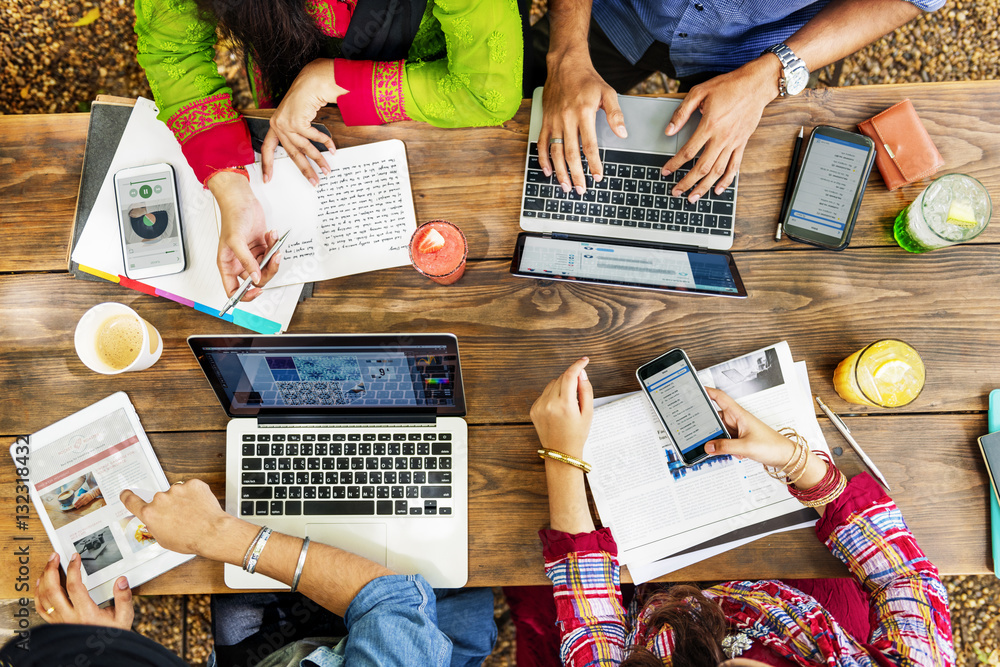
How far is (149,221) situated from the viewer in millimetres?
1079

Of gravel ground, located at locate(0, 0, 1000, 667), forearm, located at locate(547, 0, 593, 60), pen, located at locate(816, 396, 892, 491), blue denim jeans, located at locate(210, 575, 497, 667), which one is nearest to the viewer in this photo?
blue denim jeans, located at locate(210, 575, 497, 667)

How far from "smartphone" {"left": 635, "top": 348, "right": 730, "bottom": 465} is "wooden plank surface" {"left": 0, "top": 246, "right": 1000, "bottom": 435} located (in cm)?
5

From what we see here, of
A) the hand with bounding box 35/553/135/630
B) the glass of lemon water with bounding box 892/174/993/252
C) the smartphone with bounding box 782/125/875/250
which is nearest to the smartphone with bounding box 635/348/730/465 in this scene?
the smartphone with bounding box 782/125/875/250

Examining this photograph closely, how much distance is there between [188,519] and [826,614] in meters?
1.17

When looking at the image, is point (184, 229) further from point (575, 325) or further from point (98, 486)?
point (575, 325)

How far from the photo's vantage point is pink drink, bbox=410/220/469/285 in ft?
3.35

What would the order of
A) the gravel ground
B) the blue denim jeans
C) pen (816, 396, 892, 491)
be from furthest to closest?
the gravel ground, pen (816, 396, 892, 491), the blue denim jeans

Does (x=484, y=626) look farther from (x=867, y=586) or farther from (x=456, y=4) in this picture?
(x=456, y=4)

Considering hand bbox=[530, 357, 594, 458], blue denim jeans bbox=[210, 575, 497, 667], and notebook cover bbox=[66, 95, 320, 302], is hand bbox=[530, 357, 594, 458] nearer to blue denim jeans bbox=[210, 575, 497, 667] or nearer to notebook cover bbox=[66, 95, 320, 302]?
blue denim jeans bbox=[210, 575, 497, 667]

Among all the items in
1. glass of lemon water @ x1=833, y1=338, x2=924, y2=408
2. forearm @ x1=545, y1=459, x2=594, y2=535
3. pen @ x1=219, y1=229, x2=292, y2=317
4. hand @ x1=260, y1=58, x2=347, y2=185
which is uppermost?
hand @ x1=260, y1=58, x2=347, y2=185

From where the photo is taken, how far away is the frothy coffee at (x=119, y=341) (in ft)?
3.42

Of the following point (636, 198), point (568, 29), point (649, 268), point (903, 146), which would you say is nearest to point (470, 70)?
point (568, 29)

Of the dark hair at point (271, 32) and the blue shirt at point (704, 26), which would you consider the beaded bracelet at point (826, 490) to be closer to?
the blue shirt at point (704, 26)

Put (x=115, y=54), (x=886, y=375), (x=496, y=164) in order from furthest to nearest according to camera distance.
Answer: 1. (x=115, y=54)
2. (x=496, y=164)
3. (x=886, y=375)
